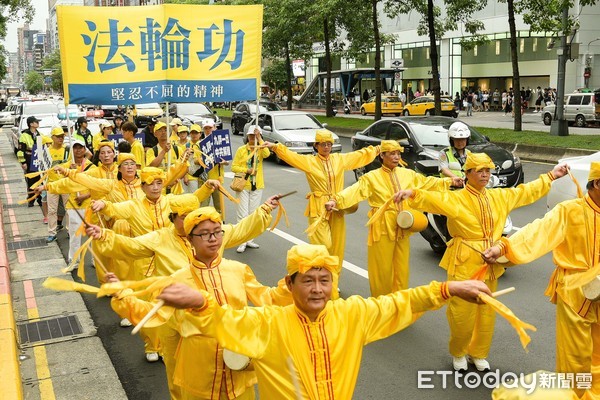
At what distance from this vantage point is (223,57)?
9.24m

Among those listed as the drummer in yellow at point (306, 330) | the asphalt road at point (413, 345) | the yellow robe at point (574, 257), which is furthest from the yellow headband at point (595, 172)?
the asphalt road at point (413, 345)

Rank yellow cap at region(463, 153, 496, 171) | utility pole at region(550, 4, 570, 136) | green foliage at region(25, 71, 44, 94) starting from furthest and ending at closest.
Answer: green foliage at region(25, 71, 44, 94)
utility pole at region(550, 4, 570, 136)
yellow cap at region(463, 153, 496, 171)

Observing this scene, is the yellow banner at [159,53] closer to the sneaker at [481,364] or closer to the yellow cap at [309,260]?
the sneaker at [481,364]

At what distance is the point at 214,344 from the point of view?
4.12 m

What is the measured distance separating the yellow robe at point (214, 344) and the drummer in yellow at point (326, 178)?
137 inches

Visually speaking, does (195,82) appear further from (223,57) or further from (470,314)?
(470,314)

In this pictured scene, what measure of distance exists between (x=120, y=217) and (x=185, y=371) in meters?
2.44

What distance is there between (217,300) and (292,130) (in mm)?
18181

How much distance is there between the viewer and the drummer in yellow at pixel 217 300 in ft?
13.6

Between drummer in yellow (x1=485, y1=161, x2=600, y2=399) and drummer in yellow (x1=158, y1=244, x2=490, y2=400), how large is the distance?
60.0 inches

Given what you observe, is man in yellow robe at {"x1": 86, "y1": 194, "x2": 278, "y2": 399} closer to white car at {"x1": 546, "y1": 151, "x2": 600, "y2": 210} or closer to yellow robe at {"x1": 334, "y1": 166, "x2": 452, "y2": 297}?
yellow robe at {"x1": 334, "y1": 166, "x2": 452, "y2": 297}

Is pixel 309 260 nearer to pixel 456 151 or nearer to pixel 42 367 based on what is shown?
pixel 42 367

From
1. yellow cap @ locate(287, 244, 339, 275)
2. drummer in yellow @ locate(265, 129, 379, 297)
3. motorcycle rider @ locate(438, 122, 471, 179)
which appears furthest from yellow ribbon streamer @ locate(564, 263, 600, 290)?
drummer in yellow @ locate(265, 129, 379, 297)

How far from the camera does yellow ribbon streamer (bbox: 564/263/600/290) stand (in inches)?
181
